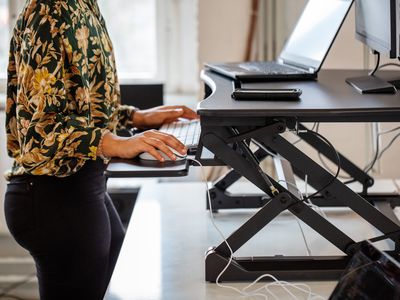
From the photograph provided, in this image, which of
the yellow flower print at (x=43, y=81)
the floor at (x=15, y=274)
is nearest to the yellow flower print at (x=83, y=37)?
the yellow flower print at (x=43, y=81)

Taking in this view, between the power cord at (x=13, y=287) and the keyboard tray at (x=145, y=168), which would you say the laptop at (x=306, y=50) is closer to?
the keyboard tray at (x=145, y=168)

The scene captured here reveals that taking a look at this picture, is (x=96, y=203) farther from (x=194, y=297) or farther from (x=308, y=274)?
(x=308, y=274)

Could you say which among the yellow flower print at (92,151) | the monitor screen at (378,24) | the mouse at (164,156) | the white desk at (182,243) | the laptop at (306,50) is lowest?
the white desk at (182,243)

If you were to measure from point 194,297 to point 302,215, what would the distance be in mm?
249

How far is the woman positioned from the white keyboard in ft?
0.33

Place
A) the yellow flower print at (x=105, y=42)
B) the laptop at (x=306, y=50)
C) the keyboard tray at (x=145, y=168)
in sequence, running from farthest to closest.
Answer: the laptop at (x=306, y=50)
the yellow flower print at (x=105, y=42)
the keyboard tray at (x=145, y=168)

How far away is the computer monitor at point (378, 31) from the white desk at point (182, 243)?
1.15ft

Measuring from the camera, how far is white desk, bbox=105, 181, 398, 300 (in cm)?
141

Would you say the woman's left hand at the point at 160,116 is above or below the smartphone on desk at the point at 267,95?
below

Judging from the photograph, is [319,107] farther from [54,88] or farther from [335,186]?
[54,88]

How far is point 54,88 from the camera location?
1.46 m

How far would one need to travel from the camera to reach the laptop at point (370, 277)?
3.37 ft

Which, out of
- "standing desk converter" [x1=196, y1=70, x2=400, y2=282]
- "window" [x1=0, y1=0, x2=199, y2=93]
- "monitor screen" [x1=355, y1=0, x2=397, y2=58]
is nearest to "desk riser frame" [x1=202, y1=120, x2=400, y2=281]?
"standing desk converter" [x1=196, y1=70, x2=400, y2=282]

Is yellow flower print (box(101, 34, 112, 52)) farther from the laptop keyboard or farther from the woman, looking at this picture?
the laptop keyboard
